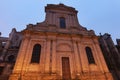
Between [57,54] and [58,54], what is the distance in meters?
0.13

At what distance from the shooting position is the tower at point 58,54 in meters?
12.9

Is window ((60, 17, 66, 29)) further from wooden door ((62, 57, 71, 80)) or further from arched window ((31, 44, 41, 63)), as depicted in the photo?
wooden door ((62, 57, 71, 80))

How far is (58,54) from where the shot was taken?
14.9m

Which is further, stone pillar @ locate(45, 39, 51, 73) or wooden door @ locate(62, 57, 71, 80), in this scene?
wooden door @ locate(62, 57, 71, 80)

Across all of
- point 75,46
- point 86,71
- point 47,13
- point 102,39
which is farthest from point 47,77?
point 102,39

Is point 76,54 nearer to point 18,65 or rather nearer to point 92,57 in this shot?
point 92,57

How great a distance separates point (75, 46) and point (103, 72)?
15.4 feet

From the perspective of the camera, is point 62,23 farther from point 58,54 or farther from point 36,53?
point 36,53

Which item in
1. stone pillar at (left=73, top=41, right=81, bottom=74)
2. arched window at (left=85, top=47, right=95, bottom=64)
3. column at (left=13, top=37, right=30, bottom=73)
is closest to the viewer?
column at (left=13, top=37, right=30, bottom=73)

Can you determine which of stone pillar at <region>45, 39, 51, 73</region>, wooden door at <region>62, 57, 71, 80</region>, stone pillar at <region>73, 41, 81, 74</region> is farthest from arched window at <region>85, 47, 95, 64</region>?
stone pillar at <region>45, 39, 51, 73</region>

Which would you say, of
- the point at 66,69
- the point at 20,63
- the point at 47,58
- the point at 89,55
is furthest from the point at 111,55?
the point at 20,63

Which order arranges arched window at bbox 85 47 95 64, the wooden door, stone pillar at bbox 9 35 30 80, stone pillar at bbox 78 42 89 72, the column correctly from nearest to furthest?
stone pillar at bbox 9 35 30 80 < the column < the wooden door < stone pillar at bbox 78 42 89 72 < arched window at bbox 85 47 95 64

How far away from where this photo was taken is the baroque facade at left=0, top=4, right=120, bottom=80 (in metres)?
12.9

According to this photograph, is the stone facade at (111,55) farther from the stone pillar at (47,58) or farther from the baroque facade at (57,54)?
the stone pillar at (47,58)
